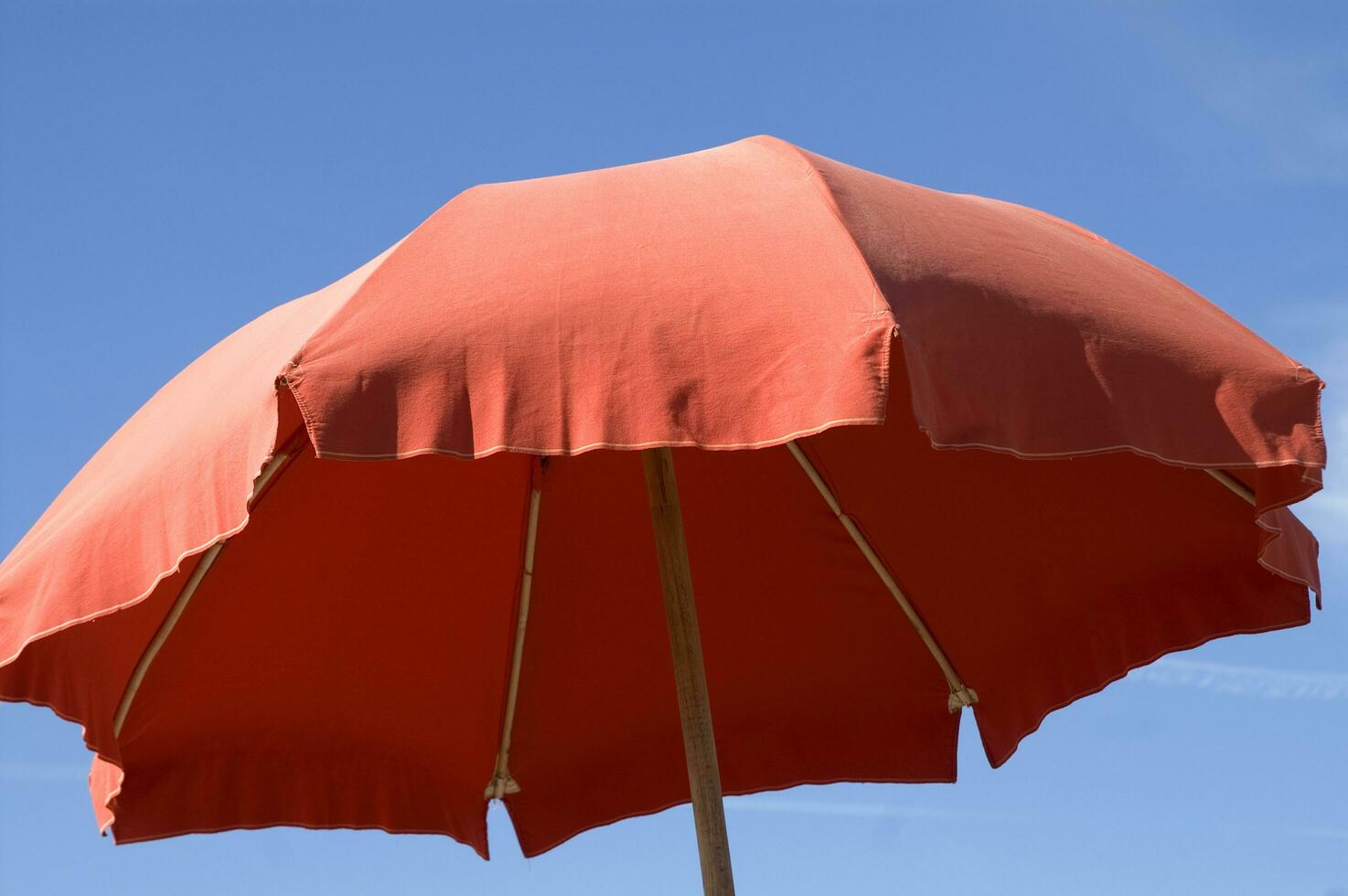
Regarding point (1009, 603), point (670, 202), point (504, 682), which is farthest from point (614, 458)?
point (670, 202)

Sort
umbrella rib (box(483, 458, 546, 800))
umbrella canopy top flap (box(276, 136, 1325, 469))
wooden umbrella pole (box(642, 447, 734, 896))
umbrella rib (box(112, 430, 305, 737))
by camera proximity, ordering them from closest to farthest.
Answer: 1. umbrella canopy top flap (box(276, 136, 1325, 469))
2. wooden umbrella pole (box(642, 447, 734, 896))
3. umbrella rib (box(112, 430, 305, 737))
4. umbrella rib (box(483, 458, 546, 800))

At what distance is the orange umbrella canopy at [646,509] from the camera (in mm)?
2514

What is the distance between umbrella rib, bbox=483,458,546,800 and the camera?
4180 mm

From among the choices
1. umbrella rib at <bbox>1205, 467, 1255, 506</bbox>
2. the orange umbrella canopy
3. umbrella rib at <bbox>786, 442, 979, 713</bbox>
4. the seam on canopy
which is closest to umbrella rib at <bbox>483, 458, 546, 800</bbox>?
the orange umbrella canopy

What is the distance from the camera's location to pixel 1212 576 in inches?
156

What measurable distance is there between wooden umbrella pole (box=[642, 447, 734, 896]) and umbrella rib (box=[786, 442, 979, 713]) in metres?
0.61

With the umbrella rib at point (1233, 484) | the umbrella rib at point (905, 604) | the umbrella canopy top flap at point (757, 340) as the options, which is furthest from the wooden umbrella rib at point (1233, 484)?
the umbrella rib at point (905, 604)

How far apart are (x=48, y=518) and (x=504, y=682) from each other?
4.58 feet

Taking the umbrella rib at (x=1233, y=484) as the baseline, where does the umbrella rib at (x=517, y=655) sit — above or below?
below

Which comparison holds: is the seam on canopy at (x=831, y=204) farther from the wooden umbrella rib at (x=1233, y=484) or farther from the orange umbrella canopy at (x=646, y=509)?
the wooden umbrella rib at (x=1233, y=484)

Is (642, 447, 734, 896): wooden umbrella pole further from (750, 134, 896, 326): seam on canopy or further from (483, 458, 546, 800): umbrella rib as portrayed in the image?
(750, 134, 896, 326): seam on canopy

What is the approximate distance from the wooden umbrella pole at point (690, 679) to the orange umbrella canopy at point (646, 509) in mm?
222

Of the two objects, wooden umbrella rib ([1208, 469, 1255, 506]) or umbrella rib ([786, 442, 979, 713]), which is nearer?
wooden umbrella rib ([1208, 469, 1255, 506])

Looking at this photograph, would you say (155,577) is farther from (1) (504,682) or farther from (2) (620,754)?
(2) (620,754)
